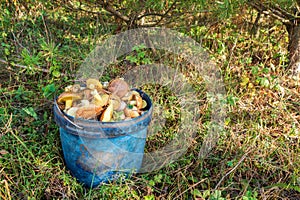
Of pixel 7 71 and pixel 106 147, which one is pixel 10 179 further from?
pixel 7 71

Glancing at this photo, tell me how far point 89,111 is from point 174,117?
88 centimetres

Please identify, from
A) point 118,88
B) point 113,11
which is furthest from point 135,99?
point 113,11

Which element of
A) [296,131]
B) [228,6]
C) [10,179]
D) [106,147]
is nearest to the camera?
[106,147]

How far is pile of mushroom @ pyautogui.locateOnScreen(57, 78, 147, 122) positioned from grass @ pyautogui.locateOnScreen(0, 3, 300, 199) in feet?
1.09

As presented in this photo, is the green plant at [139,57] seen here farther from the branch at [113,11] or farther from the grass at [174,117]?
the branch at [113,11]

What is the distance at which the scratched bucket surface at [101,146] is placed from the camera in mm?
1659

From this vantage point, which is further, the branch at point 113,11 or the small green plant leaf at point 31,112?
the branch at point 113,11

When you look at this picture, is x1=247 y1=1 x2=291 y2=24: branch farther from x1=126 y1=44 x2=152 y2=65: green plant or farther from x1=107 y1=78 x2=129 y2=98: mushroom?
x1=107 y1=78 x2=129 y2=98: mushroom

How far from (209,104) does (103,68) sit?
98cm

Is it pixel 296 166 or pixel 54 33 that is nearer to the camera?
pixel 296 166

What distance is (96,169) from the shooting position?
1850 mm

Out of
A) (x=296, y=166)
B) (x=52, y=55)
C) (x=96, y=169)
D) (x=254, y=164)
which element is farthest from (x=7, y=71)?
(x=296, y=166)

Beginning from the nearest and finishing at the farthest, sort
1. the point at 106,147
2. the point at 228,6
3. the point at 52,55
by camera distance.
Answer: the point at 106,147 → the point at 228,6 → the point at 52,55

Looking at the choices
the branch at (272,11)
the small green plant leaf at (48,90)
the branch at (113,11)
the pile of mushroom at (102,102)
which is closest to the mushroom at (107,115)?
the pile of mushroom at (102,102)
